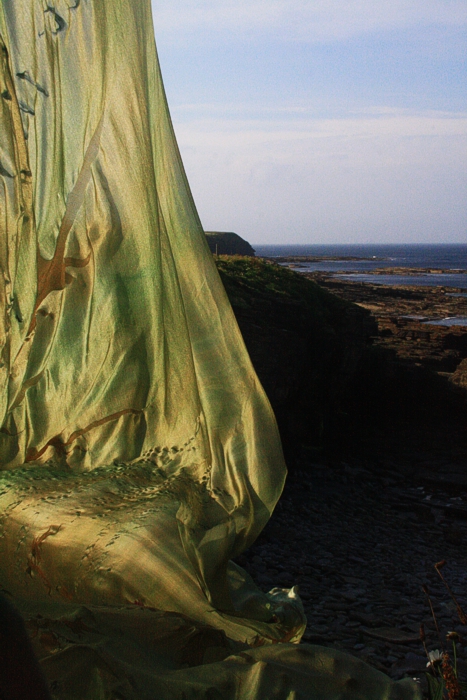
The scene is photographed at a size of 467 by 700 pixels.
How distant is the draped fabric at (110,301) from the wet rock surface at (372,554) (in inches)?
74.7

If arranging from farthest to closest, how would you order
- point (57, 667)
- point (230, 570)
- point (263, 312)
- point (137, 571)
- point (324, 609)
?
1. point (263, 312)
2. point (324, 609)
3. point (230, 570)
4. point (137, 571)
5. point (57, 667)

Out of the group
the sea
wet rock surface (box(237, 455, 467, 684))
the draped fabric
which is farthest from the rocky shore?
the sea

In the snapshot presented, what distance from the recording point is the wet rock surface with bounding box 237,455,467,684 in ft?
13.8

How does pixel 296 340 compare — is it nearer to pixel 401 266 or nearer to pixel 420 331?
pixel 420 331

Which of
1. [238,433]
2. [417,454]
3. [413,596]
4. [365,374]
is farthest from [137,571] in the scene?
[365,374]

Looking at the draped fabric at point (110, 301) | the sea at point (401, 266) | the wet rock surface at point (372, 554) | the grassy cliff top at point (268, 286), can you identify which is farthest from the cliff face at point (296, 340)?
the sea at point (401, 266)

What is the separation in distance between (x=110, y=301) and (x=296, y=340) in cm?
556

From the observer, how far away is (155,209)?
266 centimetres

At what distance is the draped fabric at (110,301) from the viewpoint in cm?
253

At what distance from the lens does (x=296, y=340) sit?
26.6 ft

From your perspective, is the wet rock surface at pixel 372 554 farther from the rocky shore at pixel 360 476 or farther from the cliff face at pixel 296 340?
the cliff face at pixel 296 340

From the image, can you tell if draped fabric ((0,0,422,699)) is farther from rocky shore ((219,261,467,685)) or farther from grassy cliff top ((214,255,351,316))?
grassy cliff top ((214,255,351,316))

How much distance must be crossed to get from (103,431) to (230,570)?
2.35ft

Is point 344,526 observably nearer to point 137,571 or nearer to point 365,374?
point 365,374
